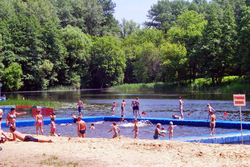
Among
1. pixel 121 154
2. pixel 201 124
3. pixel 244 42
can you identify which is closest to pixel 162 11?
pixel 244 42

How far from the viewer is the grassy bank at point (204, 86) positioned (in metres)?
59.1

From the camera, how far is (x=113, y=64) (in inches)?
3595

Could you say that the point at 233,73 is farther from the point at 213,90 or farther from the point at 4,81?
the point at 4,81

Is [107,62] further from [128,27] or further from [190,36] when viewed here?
[128,27]

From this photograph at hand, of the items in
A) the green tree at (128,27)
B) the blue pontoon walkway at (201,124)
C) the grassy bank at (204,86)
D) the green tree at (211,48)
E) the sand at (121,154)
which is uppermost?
the green tree at (128,27)

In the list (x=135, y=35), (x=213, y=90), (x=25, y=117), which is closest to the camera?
(x=25, y=117)

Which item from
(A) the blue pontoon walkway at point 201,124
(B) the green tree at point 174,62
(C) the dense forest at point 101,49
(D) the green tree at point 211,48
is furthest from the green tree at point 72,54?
(A) the blue pontoon walkway at point 201,124

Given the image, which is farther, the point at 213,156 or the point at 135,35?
the point at 135,35

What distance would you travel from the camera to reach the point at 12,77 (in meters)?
71.5

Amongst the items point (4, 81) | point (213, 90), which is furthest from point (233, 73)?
point (4, 81)

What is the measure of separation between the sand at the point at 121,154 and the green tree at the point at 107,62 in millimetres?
76305

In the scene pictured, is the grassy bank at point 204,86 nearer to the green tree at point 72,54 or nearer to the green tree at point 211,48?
the green tree at point 211,48

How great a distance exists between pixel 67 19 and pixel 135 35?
2659cm

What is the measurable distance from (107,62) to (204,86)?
3058 centimetres
